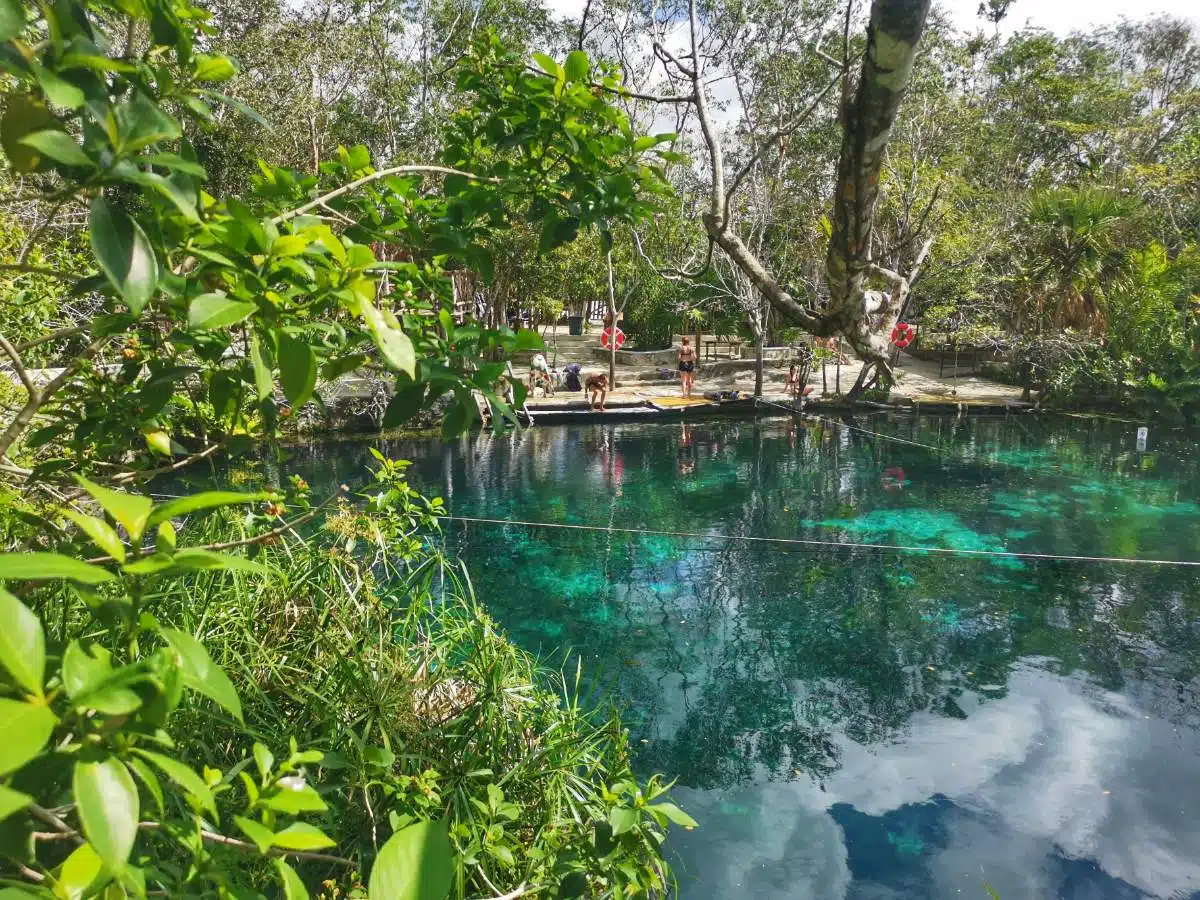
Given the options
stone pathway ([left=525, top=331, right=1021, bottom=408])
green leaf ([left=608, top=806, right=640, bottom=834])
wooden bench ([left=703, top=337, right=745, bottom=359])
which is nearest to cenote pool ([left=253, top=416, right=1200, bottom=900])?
green leaf ([left=608, top=806, right=640, bottom=834])

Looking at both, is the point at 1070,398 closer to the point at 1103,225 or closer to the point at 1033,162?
the point at 1103,225

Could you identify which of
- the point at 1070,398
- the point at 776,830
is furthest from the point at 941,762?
the point at 1070,398

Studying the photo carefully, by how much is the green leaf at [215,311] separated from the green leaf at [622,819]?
4.40 feet

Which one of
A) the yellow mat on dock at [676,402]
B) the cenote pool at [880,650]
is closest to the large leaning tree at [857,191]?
the cenote pool at [880,650]

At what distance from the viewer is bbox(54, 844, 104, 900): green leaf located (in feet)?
2.12

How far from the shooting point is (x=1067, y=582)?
299 inches

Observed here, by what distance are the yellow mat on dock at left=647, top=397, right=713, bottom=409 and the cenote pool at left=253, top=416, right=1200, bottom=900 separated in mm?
3643

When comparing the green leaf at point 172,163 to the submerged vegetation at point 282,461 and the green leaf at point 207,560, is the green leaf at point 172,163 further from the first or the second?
the green leaf at point 207,560

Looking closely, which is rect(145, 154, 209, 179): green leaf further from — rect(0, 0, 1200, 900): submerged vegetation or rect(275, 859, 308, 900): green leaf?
rect(275, 859, 308, 900): green leaf

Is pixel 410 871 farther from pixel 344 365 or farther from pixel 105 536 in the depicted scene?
pixel 344 365

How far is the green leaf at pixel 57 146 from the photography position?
65 cm

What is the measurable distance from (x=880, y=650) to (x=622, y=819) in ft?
16.6

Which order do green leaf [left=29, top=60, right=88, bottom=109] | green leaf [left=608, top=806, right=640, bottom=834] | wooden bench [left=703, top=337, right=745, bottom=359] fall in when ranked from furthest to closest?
wooden bench [left=703, top=337, right=745, bottom=359] → green leaf [left=608, top=806, right=640, bottom=834] → green leaf [left=29, top=60, right=88, bottom=109]

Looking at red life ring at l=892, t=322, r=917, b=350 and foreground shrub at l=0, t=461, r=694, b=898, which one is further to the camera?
red life ring at l=892, t=322, r=917, b=350
